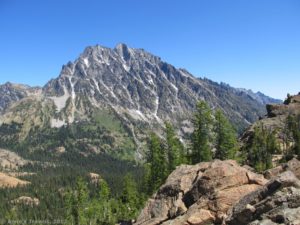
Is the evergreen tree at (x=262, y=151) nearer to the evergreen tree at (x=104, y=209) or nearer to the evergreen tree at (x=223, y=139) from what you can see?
the evergreen tree at (x=223, y=139)

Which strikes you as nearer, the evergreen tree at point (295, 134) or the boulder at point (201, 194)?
the boulder at point (201, 194)

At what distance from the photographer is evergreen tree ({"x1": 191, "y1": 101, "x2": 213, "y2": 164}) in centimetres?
8631

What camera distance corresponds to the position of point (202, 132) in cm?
8719

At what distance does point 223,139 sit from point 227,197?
46.6 meters

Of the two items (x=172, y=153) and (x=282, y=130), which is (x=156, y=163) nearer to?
(x=172, y=153)

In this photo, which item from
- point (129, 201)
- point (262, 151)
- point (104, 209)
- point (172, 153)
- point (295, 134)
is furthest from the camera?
point (104, 209)

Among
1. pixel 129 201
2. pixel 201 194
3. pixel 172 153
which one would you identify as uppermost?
pixel 172 153

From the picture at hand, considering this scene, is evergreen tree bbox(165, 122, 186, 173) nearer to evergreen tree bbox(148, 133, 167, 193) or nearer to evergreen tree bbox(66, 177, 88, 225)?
evergreen tree bbox(148, 133, 167, 193)

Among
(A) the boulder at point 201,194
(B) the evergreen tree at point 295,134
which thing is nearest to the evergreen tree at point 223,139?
(A) the boulder at point 201,194

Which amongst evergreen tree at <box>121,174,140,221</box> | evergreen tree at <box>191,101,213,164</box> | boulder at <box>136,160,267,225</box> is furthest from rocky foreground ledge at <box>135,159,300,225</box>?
evergreen tree at <box>121,174,140,221</box>

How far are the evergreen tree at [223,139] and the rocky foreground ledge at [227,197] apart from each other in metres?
30.0

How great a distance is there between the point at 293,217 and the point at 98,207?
112m

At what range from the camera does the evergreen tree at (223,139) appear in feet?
289

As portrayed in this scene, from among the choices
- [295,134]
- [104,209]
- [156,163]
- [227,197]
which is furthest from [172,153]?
[104,209]
